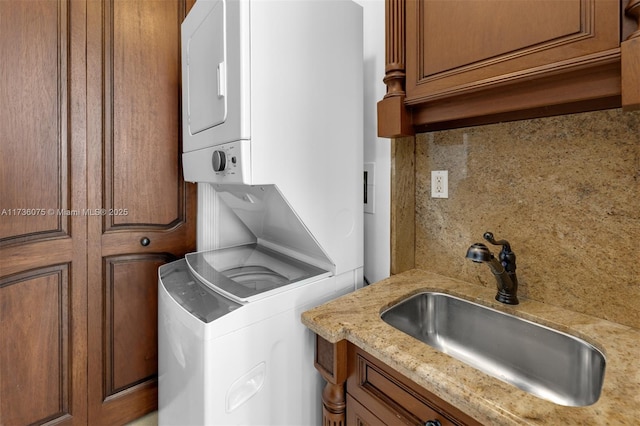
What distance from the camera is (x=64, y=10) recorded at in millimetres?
1485

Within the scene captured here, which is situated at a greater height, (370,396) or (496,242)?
(496,242)

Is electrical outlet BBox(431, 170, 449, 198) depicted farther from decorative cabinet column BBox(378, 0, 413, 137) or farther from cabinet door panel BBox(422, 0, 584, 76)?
cabinet door panel BBox(422, 0, 584, 76)

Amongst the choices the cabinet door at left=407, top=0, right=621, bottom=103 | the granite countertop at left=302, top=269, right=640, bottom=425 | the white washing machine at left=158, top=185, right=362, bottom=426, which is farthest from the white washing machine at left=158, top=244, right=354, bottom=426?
the cabinet door at left=407, top=0, right=621, bottom=103

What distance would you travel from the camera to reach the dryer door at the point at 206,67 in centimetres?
118

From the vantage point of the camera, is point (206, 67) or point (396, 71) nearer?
point (396, 71)

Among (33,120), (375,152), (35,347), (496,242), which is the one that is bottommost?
(35,347)

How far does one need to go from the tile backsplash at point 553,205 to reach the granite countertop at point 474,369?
0.09m

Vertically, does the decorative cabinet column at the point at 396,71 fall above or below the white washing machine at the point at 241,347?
above

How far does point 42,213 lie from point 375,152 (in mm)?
1638

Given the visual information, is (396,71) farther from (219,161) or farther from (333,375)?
(333,375)

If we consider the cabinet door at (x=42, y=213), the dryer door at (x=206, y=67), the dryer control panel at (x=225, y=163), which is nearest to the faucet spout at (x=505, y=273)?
the dryer control panel at (x=225, y=163)

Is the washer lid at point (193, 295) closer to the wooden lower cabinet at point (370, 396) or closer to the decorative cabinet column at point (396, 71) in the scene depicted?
the wooden lower cabinet at point (370, 396)

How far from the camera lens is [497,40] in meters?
0.94

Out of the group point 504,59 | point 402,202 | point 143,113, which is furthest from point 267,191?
point 143,113
